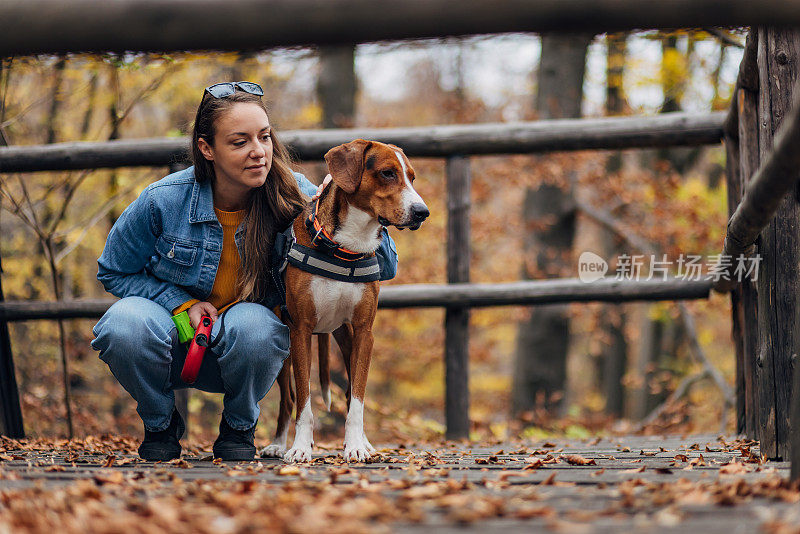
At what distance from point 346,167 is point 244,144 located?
0.47m

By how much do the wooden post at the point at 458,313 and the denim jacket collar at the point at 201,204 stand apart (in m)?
1.74

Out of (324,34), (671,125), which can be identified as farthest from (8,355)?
(671,125)

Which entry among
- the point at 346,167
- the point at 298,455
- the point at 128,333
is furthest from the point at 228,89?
the point at 298,455

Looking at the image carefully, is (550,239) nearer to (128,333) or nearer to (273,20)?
(128,333)

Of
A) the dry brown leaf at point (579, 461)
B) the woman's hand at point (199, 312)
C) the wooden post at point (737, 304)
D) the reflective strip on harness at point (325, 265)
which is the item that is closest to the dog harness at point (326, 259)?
the reflective strip on harness at point (325, 265)

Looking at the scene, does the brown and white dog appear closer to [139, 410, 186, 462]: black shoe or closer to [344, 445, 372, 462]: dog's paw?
[344, 445, 372, 462]: dog's paw

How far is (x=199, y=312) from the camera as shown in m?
3.35

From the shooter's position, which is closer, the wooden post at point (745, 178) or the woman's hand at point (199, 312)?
the woman's hand at point (199, 312)

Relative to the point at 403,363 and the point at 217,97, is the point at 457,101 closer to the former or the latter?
the point at 403,363

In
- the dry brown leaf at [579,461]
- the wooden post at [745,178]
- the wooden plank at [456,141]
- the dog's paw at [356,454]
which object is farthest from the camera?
the wooden plank at [456,141]

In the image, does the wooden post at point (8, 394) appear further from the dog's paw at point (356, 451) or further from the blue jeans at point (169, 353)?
the dog's paw at point (356, 451)

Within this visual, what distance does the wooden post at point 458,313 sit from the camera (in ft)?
15.6

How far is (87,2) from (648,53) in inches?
338

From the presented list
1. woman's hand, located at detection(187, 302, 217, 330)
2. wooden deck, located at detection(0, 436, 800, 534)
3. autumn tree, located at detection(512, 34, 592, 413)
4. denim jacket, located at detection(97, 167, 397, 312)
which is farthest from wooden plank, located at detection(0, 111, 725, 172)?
autumn tree, located at detection(512, 34, 592, 413)
